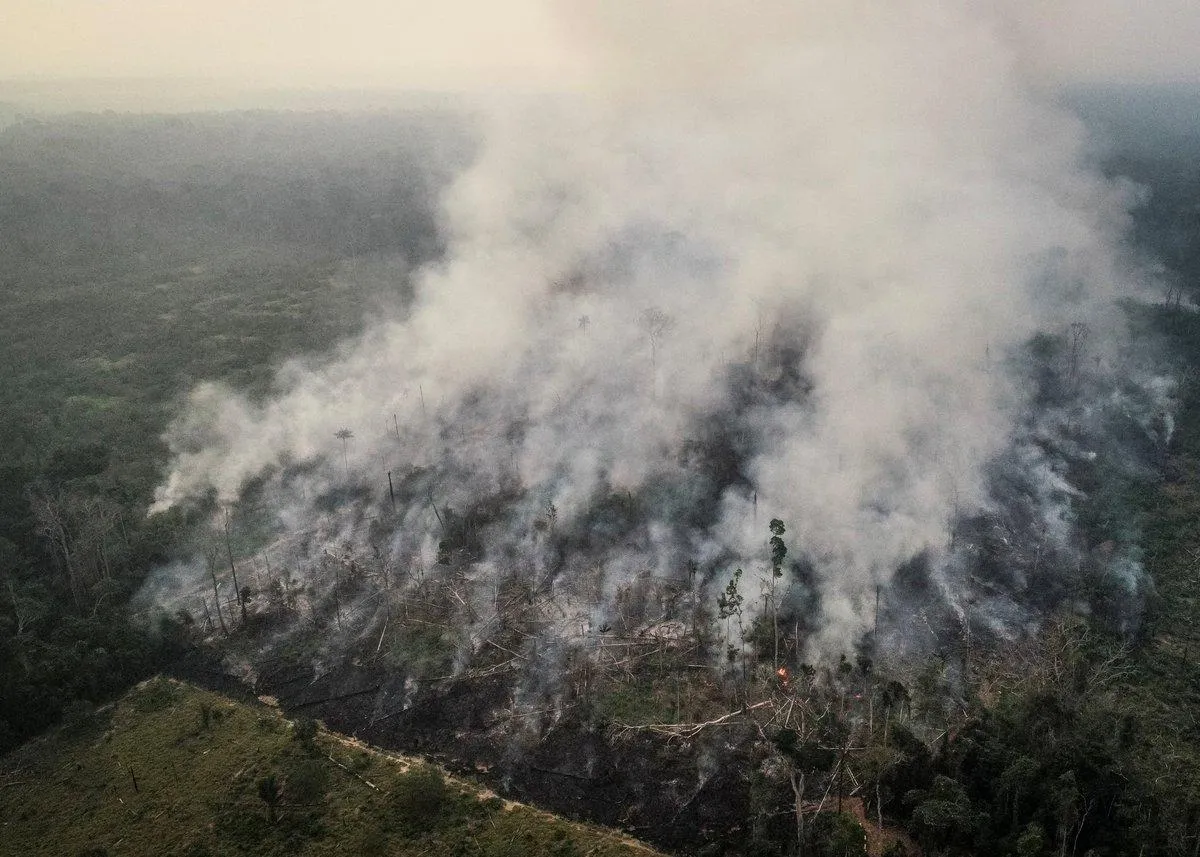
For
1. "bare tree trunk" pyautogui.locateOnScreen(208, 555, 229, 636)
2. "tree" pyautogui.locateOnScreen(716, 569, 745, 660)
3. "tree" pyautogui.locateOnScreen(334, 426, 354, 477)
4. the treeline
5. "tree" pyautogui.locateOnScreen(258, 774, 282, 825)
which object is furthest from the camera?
"tree" pyautogui.locateOnScreen(334, 426, 354, 477)

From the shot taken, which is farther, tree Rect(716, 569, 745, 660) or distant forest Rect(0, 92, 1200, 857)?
tree Rect(716, 569, 745, 660)

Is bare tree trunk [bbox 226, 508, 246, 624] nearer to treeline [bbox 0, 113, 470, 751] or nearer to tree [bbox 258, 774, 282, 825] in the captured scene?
treeline [bbox 0, 113, 470, 751]

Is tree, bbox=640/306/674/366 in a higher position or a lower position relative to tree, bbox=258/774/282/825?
higher

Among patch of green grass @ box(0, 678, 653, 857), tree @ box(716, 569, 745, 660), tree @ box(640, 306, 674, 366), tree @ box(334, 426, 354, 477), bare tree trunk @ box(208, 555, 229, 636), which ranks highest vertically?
tree @ box(640, 306, 674, 366)

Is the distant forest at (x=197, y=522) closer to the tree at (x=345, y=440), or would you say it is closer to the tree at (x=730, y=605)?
the tree at (x=730, y=605)

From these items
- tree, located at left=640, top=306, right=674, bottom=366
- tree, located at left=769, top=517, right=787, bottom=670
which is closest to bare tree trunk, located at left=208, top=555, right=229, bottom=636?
tree, located at left=769, top=517, right=787, bottom=670

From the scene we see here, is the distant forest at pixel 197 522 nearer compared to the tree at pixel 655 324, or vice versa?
the distant forest at pixel 197 522

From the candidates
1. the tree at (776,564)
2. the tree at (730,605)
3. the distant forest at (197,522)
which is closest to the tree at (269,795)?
the distant forest at (197,522)

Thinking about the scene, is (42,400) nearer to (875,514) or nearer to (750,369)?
(750,369)

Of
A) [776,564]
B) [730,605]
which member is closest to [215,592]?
[730,605]
